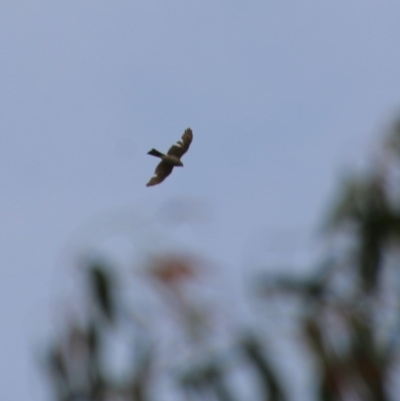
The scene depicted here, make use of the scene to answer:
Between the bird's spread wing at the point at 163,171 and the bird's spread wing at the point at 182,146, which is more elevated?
the bird's spread wing at the point at 182,146

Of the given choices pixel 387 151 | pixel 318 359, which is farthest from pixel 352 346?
pixel 387 151

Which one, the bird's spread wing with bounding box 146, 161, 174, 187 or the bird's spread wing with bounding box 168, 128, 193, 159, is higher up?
the bird's spread wing with bounding box 168, 128, 193, 159

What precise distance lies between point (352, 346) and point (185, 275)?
611 millimetres

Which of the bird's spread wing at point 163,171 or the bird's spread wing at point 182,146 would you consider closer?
the bird's spread wing at point 163,171

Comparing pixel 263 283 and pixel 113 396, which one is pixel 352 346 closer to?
pixel 263 283

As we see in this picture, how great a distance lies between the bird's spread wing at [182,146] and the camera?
9.77 metres

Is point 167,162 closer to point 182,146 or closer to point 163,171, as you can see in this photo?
point 163,171

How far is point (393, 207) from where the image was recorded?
179 inches

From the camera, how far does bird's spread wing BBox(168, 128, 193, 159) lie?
32.0ft

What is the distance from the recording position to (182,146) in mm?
10336

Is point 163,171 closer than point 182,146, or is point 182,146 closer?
point 163,171

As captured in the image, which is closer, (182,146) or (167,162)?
(167,162)

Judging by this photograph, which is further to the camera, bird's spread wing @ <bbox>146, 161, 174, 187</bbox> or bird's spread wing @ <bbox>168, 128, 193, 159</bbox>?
bird's spread wing @ <bbox>168, 128, 193, 159</bbox>

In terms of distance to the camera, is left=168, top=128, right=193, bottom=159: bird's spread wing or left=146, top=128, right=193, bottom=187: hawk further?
left=168, top=128, right=193, bottom=159: bird's spread wing
